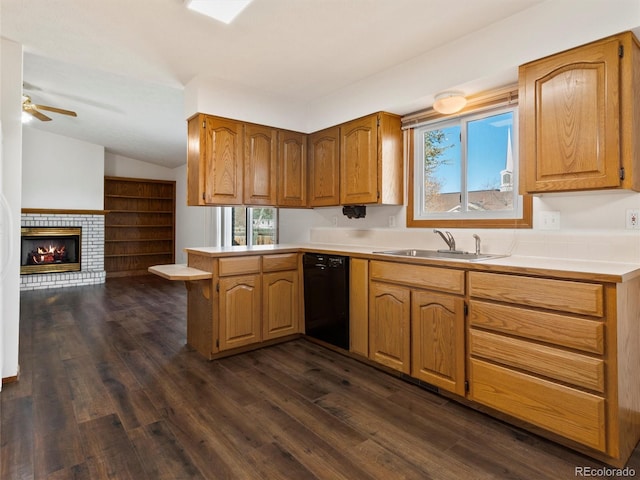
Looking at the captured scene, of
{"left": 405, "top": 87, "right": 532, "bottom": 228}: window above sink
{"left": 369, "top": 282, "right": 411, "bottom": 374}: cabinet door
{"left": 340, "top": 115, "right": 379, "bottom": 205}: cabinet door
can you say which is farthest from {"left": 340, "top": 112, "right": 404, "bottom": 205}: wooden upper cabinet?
{"left": 369, "top": 282, "right": 411, "bottom": 374}: cabinet door

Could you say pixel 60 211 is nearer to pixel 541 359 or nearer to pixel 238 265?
pixel 238 265

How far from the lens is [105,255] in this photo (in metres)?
7.62

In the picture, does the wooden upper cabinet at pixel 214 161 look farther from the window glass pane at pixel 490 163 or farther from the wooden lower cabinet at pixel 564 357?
the wooden lower cabinet at pixel 564 357

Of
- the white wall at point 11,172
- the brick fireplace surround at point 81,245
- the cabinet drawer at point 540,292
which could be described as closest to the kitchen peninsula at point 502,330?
the cabinet drawer at point 540,292

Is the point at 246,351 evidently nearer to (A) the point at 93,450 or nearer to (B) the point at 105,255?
(A) the point at 93,450

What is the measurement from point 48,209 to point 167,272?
5.17 m

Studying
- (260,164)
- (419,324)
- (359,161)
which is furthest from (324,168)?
(419,324)

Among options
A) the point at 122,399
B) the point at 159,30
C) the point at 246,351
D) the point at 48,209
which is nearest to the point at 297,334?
the point at 246,351

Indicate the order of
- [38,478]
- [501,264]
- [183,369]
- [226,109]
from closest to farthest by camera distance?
[38,478], [501,264], [183,369], [226,109]

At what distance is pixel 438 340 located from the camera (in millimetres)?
2314

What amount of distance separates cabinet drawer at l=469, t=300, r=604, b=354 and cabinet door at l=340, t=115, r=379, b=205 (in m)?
1.42

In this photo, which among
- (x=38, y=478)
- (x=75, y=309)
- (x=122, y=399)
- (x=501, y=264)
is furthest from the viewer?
(x=75, y=309)

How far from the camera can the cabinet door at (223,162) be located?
3.20m

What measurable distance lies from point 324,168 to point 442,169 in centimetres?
119
